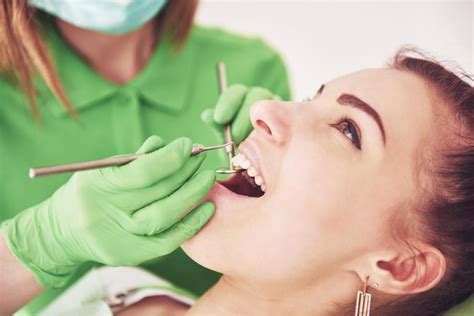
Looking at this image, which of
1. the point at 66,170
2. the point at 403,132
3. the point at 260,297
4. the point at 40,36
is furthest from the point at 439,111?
the point at 40,36

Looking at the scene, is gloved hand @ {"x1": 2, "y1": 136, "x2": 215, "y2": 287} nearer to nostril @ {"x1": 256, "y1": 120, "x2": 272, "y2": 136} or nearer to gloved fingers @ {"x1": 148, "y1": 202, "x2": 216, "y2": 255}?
gloved fingers @ {"x1": 148, "y1": 202, "x2": 216, "y2": 255}

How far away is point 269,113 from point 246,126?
27 cm

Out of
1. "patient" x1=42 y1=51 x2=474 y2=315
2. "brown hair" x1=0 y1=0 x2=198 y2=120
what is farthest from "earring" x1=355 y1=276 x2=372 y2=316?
"brown hair" x1=0 y1=0 x2=198 y2=120

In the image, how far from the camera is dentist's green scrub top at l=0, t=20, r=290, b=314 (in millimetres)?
1340

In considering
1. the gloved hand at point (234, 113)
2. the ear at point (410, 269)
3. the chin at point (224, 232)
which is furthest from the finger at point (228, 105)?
the ear at point (410, 269)

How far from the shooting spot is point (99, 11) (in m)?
1.23

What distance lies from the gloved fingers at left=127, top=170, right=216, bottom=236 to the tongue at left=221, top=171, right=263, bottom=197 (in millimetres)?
173

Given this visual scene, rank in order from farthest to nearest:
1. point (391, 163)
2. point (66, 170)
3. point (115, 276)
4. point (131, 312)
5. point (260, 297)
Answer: point (115, 276)
point (131, 312)
point (260, 297)
point (391, 163)
point (66, 170)

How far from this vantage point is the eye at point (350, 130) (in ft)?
3.32

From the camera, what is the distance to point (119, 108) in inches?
56.4

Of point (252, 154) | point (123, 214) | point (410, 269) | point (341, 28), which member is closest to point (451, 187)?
point (410, 269)

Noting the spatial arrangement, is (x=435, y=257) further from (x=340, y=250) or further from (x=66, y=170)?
(x=66, y=170)

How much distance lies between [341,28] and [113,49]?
0.71 metres

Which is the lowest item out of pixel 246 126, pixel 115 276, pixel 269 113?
pixel 115 276
